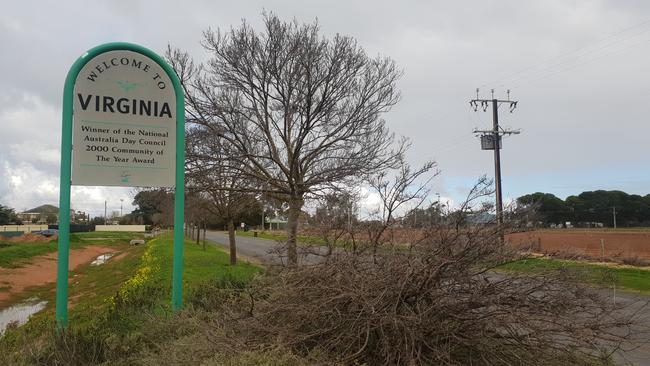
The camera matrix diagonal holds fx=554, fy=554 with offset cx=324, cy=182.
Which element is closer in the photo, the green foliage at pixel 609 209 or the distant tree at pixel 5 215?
the green foliage at pixel 609 209

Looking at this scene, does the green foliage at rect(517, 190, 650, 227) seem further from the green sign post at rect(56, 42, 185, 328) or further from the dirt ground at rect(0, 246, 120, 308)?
the green sign post at rect(56, 42, 185, 328)

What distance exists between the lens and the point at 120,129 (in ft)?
23.1

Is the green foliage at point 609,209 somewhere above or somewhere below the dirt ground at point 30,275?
above

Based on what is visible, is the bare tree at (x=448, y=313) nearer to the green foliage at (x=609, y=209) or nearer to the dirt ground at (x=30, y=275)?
the dirt ground at (x=30, y=275)

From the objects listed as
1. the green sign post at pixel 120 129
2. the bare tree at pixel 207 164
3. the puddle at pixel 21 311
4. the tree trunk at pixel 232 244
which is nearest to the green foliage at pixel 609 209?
the tree trunk at pixel 232 244

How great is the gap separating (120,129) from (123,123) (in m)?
0.09

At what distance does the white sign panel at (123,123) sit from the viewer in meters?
6.86


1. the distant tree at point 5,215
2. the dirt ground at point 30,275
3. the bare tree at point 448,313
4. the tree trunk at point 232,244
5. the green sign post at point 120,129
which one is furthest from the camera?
the distant tree at point 5,215

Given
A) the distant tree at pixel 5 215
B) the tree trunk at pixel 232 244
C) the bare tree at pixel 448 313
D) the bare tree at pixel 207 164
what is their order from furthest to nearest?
the distant tree at pixel 5 215
the tree trunk at pixel 232 244
the bare tree at pixel 207 164
the bare tree at pixel 448 313

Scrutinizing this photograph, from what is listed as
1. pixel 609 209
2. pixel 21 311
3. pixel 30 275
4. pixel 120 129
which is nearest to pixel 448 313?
pixel 120 129

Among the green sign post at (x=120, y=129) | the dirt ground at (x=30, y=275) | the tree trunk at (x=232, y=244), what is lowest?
the dirt ground at (x=30, y=275)

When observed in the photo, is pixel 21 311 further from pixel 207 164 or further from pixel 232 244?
pixel 207 164

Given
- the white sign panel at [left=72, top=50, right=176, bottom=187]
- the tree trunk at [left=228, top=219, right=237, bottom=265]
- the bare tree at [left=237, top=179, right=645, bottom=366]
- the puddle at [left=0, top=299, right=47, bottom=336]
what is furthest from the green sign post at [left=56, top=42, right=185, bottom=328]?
the tree trunk at [left=228, top=219, right=237, bottom=265]

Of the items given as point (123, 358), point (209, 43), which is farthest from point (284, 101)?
point (123, 358)
